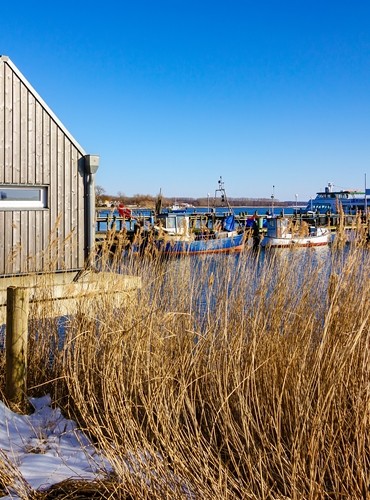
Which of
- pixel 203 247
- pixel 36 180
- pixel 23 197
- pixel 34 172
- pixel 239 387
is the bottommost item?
pixel 239 387

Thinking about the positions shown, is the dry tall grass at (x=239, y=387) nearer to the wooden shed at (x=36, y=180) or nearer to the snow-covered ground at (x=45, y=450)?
the snow-covered ground at (x=45, y=450)

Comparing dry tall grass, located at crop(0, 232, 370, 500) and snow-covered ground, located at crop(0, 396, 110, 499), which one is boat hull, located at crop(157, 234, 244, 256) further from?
snow-covered ground, located at crop(0, 396, 110, 499)

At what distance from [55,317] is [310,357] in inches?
102

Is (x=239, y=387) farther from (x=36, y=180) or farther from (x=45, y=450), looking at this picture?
(x=36, y=180)

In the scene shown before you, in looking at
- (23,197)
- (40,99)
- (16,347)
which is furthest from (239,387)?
(40,99)

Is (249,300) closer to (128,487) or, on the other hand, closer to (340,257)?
(340,257)

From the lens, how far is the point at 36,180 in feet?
32.8

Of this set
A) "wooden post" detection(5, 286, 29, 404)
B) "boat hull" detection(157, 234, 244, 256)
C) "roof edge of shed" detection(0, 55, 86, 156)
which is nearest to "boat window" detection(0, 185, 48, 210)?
"roof edge of shed" detection(0, 55, 86, 156)

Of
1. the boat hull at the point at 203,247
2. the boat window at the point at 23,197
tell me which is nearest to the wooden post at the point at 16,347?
the boat hull at the point at 203,247

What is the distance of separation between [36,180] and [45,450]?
7.12 meters

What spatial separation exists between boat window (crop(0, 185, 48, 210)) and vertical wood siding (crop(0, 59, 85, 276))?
0.29 feet

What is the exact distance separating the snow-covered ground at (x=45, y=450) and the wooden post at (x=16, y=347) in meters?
0.15

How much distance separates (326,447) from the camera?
2635 mm

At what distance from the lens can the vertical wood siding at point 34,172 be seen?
9539 mm
